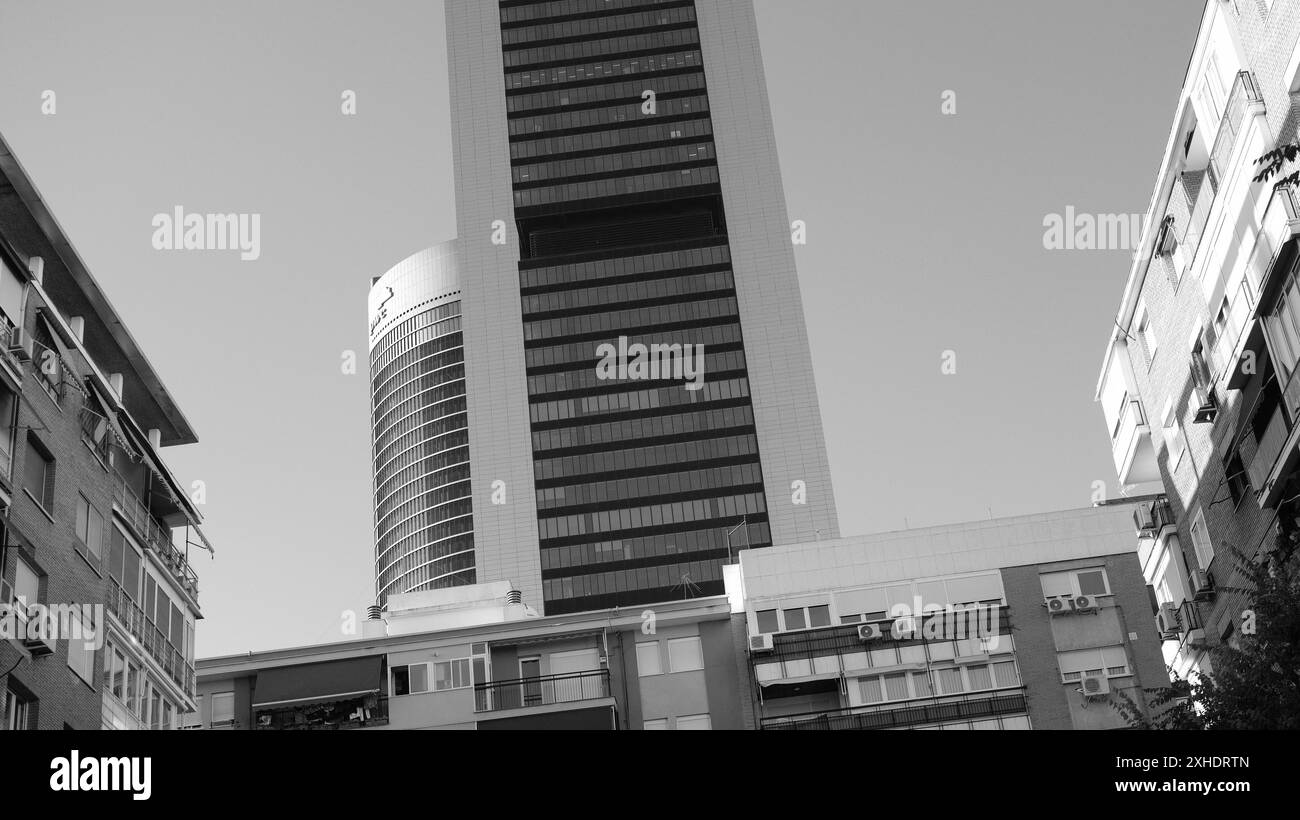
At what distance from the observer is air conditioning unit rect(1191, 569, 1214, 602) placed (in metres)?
39.3

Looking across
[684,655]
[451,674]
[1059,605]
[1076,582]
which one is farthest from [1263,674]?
[451,674]

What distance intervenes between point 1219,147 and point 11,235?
28.3 metres

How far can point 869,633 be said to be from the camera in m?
48.9

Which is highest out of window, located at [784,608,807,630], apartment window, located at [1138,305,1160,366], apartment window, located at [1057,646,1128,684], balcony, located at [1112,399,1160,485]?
apartment window, located at [1138,305,1160,366]

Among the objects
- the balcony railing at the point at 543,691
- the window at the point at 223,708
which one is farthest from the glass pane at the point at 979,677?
the window at the point at 223,708

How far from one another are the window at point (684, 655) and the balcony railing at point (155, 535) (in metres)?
16.9

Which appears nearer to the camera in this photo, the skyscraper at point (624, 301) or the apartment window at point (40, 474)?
the apartment window at point (40, 474)

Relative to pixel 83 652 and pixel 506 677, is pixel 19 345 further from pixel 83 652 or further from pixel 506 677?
pixel 506 677

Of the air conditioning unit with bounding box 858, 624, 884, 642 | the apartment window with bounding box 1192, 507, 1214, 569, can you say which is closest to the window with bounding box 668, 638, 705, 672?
the air conditioning unit with bounding box 858, 624, 884, 642

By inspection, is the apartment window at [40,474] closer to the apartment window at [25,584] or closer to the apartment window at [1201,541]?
the apartment window at [25,584]

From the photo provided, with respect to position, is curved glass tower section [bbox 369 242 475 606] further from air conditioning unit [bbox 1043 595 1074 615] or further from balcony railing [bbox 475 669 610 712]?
air conditioning unit [bbox 1043 595 1074 615]

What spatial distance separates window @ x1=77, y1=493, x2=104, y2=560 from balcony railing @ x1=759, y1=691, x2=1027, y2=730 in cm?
2334

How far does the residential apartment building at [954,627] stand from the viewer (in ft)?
156

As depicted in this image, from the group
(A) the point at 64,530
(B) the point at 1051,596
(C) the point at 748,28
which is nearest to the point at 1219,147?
(B) the point at 1051,596
